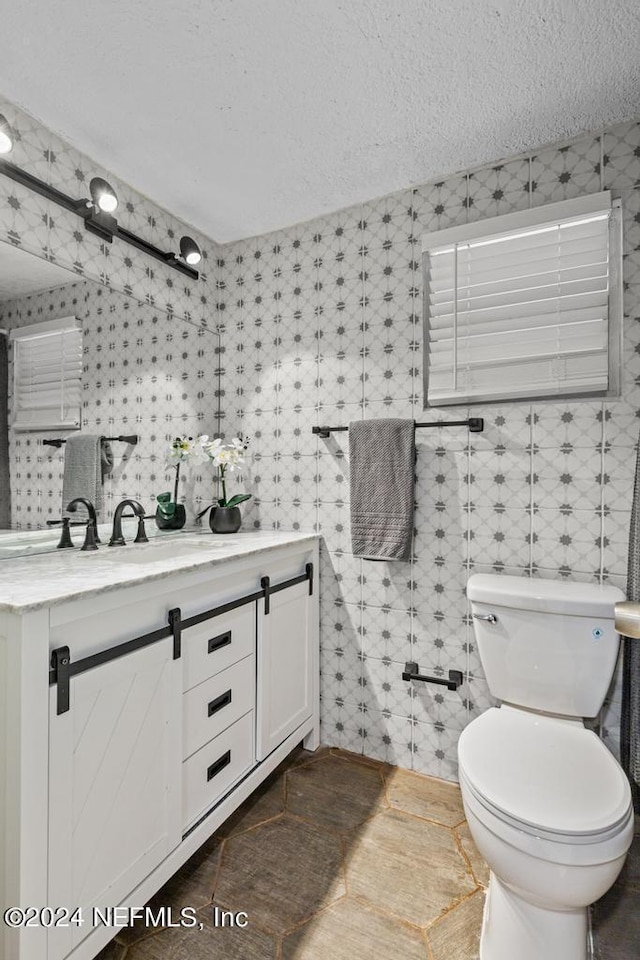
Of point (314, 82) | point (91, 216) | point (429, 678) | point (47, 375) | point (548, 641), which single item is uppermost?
point (314, 82)

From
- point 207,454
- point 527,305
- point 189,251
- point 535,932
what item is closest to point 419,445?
point 527,305

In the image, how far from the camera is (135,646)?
119 centimetres

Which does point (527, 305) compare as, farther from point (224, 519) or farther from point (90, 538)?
point (90, 538)

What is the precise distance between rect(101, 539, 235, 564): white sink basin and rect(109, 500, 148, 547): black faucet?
0.11 feet

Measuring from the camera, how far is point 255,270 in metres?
2.32

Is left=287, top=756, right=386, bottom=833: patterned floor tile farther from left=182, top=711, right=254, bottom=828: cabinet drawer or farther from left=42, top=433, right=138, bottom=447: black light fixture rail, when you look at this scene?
left=42, top=433, right=138, bottom=447: black light fixture rail

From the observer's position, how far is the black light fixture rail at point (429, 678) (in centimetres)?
183

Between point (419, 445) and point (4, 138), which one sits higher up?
point (4, 138)

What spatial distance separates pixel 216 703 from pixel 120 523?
2.52 ft

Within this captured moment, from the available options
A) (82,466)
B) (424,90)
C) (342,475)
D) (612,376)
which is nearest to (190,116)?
(424,90)

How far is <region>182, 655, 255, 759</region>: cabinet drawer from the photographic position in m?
1.39

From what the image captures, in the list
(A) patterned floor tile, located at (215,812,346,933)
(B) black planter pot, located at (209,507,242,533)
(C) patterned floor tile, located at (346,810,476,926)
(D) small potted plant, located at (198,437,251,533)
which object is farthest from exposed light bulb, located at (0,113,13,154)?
(C) patterned floor tile, located at (346,810,476,926)

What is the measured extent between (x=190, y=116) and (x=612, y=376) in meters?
1.63

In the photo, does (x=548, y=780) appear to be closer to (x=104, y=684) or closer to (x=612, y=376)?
(x=104, y=684)
